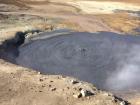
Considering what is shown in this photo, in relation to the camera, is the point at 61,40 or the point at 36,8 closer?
the point at 61,40

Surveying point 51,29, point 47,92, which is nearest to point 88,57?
point 51,29

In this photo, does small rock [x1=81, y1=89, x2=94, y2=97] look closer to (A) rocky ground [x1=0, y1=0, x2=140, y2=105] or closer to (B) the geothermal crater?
(A) rocky ground [x1=0, y1=0, x2=140, y2=105]

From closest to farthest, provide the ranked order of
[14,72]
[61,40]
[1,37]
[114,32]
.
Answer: [14,72] < [1,37] < [61,40] < [114,32]

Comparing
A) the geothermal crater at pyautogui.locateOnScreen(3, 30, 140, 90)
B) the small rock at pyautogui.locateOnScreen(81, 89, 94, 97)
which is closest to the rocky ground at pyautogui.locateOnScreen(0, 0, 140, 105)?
the small rock at pyautogui.locateOnScreen(81, 89, 94, 97)

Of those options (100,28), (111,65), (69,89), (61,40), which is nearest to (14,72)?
(69,89)

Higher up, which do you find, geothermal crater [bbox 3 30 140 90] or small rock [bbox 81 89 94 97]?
small rock [bbox 81 89 94 97]

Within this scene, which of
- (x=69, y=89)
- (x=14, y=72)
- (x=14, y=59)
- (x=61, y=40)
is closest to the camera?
(x=69, y=89)

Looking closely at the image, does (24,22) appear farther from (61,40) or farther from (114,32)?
(114,32)

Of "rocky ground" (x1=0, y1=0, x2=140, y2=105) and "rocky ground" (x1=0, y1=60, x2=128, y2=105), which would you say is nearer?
"rocky ground" (x1=0, y1=60, x2=128, y2=105)
